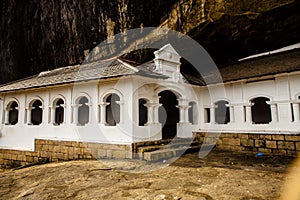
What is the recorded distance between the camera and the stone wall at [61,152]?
26.6ft

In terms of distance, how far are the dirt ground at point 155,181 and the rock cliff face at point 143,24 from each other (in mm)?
5931

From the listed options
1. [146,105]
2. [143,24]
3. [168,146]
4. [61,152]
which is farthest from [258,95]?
[61,152]

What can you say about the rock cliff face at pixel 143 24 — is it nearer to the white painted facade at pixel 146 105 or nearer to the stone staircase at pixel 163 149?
the white painted facade at pixel 146 105

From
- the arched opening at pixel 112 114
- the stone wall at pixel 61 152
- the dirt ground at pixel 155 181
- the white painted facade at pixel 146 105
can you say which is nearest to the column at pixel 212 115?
the white painted facade at pixel 146 105

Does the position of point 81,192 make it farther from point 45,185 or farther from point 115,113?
point 115,113

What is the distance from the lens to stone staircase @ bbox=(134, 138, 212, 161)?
743cm

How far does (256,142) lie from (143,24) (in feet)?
24.3

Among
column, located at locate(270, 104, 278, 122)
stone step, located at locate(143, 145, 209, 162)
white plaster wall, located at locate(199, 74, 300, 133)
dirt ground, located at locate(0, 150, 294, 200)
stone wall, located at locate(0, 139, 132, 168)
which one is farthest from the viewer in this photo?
column, located at locate(270, 104, 278, 122)

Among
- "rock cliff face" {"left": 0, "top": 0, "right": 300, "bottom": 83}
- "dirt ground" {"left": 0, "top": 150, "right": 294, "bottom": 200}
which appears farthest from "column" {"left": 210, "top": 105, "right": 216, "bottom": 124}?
"dirt ground" {"left": 0, "top": 150, "right": 294, "bottom": 200}

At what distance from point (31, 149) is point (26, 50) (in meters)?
8.94

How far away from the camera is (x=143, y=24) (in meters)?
10.9

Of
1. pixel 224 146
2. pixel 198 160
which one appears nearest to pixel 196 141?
pixel 224 146

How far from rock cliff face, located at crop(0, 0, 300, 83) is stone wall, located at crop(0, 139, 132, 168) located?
19.2 feet

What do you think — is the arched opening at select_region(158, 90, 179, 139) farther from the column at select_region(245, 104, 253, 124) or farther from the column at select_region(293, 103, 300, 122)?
the column at select_region(293, 103, 300, 122)
